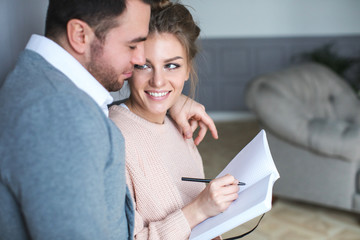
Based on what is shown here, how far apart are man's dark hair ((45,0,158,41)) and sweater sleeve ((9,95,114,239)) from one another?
0.22m

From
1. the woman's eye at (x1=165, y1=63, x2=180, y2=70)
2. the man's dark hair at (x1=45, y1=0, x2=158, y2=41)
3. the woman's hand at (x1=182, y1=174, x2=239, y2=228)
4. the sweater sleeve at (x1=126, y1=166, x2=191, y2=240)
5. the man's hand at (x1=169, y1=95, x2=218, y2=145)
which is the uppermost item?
the man's dark hair at (x1=45, y1=0, x2=158, y2=41)

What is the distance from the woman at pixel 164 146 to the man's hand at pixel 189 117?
3 centimetres

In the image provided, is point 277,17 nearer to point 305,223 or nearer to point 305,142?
point 305,142

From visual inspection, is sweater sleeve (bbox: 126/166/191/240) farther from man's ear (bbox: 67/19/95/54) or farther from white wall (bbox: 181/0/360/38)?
white wall (bbox: 181/0/360/38)

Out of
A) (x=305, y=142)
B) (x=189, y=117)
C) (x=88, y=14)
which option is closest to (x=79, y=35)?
(x=88, y=14)

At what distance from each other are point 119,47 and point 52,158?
31cm

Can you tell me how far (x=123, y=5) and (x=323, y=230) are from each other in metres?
2.19

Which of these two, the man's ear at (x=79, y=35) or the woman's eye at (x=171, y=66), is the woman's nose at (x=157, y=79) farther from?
the man's ear at (x=79, y=35)

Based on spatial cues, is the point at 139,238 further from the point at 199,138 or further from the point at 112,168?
the point at 199,138

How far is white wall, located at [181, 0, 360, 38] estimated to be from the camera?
507cm

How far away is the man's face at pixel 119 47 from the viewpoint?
31.6 inches

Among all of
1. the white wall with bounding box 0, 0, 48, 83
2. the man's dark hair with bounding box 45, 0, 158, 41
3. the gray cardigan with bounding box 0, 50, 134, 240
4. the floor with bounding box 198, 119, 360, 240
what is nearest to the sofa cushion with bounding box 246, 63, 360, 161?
the floor with bounding box 198, 119, 360, 240

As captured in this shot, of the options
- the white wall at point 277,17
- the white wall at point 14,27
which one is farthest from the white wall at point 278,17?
the white wall at point 14,27

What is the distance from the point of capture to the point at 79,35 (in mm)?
785
